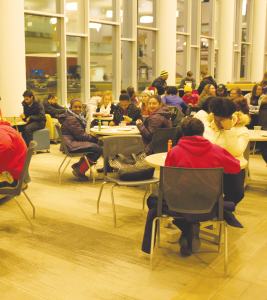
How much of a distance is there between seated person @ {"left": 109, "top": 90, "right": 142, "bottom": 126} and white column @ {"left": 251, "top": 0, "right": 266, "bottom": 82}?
1402 centimetres

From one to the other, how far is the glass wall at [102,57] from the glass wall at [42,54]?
1.18m

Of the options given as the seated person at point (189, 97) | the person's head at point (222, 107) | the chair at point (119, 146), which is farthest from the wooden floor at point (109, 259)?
the seated person at point (189, 97)

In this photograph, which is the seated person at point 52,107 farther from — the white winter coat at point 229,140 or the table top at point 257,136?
the white winter coat at point 229,140

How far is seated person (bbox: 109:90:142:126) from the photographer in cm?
641

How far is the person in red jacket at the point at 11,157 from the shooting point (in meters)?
3.62

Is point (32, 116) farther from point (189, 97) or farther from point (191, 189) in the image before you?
point (191, 189)

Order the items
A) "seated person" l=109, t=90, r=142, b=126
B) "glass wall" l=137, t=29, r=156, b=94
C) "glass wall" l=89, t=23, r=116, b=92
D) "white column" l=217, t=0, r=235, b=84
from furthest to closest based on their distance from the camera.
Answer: "white column" l=217, t=0, r=235, b=84, "glass wall" l=137, t=29, r=156, b=94, "glass wall" l=89, t=23, r=116, b=92, "seated person" l=109, t=90, r=142, b=126

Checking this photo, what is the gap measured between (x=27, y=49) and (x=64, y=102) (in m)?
1.64

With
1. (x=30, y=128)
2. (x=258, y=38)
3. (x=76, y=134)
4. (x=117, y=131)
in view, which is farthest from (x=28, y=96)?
(x=258, y=38)

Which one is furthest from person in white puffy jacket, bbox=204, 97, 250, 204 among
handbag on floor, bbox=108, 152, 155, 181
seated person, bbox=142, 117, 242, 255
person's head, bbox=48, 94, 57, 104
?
person's head, bbox=48, 94, 57, 104

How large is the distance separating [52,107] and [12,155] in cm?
564

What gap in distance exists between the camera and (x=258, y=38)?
60.7ft

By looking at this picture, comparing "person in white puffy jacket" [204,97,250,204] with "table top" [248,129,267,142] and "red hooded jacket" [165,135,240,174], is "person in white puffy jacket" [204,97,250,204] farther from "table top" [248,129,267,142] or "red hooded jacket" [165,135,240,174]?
"table top" [248,129,267,142]

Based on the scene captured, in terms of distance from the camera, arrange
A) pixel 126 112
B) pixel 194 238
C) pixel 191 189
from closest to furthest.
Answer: pixel 191 189 < pixel 194 238 < pixel 126 112
